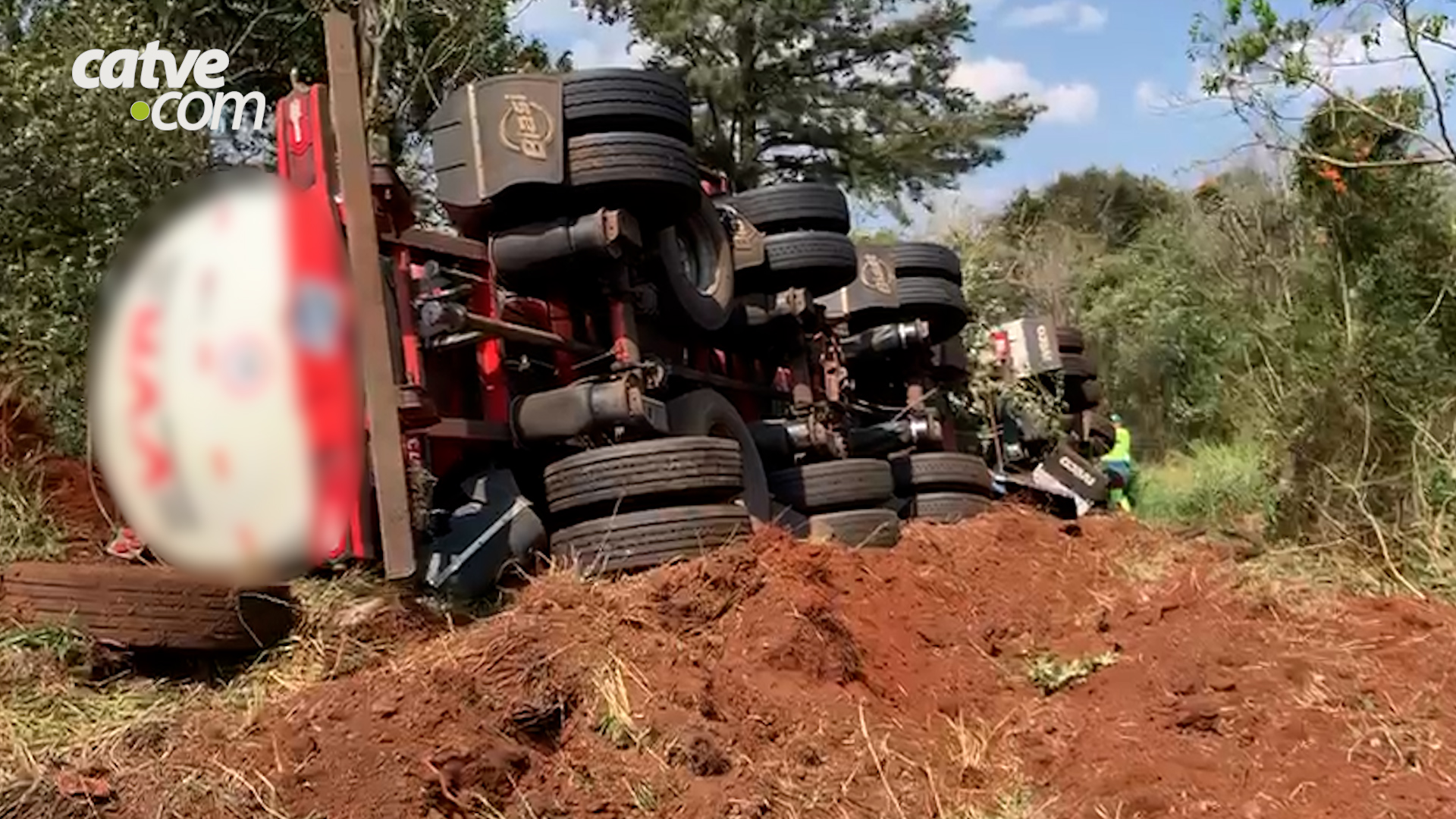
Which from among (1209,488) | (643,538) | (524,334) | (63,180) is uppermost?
(63,180)

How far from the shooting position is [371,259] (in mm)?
3178

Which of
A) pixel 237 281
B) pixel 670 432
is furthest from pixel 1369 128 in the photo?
pixel 237 281

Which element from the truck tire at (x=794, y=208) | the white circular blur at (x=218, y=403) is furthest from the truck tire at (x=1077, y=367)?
the white circular blur at (x=218, y=403)

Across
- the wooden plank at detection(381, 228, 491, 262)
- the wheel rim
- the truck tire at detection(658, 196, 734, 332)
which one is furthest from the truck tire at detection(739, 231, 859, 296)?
the wooden plank at detection(381, 228, 491, 262)

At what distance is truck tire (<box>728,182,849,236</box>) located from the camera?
7.17 m

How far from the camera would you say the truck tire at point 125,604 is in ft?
12.0

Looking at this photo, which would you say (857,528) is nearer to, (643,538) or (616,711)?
(643,538)

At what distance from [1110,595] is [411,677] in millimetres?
2919

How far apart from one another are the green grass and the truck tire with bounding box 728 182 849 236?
7.59 ft

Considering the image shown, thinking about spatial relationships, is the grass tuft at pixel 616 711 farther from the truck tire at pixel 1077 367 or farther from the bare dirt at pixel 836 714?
the truck tire at pixel 1077 367

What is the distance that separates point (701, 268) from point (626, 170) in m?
1.14

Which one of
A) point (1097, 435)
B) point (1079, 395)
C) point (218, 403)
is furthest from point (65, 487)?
point (1097, 435)

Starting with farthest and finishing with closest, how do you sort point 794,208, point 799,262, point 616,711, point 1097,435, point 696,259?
point 1097,435, point 794,208, point 799,262, point 696,259, point 616,711

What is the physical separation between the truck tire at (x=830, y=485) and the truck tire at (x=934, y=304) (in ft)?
8.19
